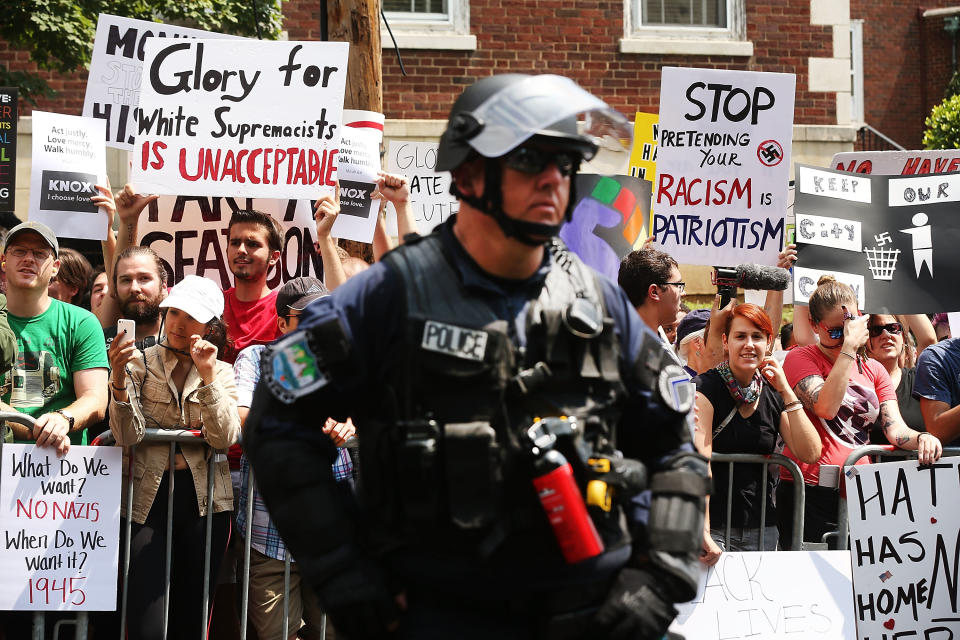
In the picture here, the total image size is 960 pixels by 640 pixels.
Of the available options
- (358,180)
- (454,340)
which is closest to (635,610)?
(454,340)

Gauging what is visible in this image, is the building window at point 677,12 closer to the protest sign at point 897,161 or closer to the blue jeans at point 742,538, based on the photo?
the protest sign at point 897,161

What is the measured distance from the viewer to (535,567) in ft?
7.95

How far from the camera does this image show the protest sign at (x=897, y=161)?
725cm

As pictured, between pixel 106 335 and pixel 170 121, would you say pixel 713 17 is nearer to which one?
pixel 170 121

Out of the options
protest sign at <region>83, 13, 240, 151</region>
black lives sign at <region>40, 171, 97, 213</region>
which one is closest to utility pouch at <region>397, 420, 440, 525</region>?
black lives sign at <region>40, 171, 97, 213</region>

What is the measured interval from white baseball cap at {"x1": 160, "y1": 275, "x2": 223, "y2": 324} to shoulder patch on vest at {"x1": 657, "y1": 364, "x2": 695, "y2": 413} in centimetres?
250

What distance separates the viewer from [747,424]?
500 cm

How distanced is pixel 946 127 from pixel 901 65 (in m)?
4.81

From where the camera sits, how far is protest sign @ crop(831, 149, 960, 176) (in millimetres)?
7254

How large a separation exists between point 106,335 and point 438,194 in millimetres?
2671

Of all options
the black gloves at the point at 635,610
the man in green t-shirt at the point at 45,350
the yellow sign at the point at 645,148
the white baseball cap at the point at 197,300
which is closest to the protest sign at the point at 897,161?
the yellow sign at the point at 645,148

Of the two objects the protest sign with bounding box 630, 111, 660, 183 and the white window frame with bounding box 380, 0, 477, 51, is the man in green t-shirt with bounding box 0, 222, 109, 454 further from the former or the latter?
the white window frame with bounding box 380, 0, 477, 51

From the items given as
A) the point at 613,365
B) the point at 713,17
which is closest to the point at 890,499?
the point at 613,365

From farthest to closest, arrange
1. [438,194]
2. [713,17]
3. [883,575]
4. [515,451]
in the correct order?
1. [713,17]
2. [438,194]
3. [883,575]
4. [515,451]
